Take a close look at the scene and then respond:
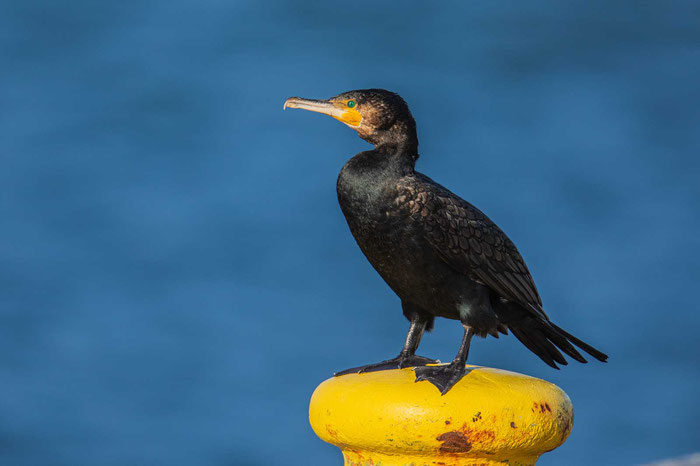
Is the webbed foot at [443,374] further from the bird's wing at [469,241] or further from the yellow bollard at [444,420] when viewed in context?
the bird's wing at [469,241]

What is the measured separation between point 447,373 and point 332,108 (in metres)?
1.06

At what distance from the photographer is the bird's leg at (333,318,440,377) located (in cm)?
327

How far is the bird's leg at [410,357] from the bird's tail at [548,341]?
1.16ft

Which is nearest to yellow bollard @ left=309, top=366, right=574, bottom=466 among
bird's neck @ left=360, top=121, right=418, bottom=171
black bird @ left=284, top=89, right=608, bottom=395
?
black bird @ left=284, top=89, right=608, bottom=395

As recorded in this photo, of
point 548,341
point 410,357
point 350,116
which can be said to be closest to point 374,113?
point 350,116

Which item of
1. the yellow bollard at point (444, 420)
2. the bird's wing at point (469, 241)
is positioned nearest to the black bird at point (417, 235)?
the bird's wing at point (469, 241)

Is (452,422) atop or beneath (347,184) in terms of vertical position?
beneath

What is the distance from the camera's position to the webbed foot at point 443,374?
2762 millimetres

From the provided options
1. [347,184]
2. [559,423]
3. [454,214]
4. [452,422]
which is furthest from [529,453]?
[347,184]

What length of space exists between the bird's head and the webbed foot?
0.83 metres

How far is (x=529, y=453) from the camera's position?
112 inches

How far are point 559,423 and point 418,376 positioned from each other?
485mm

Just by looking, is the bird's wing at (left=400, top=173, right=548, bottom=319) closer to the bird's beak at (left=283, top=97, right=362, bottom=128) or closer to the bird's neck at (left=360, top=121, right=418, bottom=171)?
the bird's neck at (left=360, top=121, right=418, bottom=171)

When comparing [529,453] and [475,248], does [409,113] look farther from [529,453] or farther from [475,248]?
[529,453]
